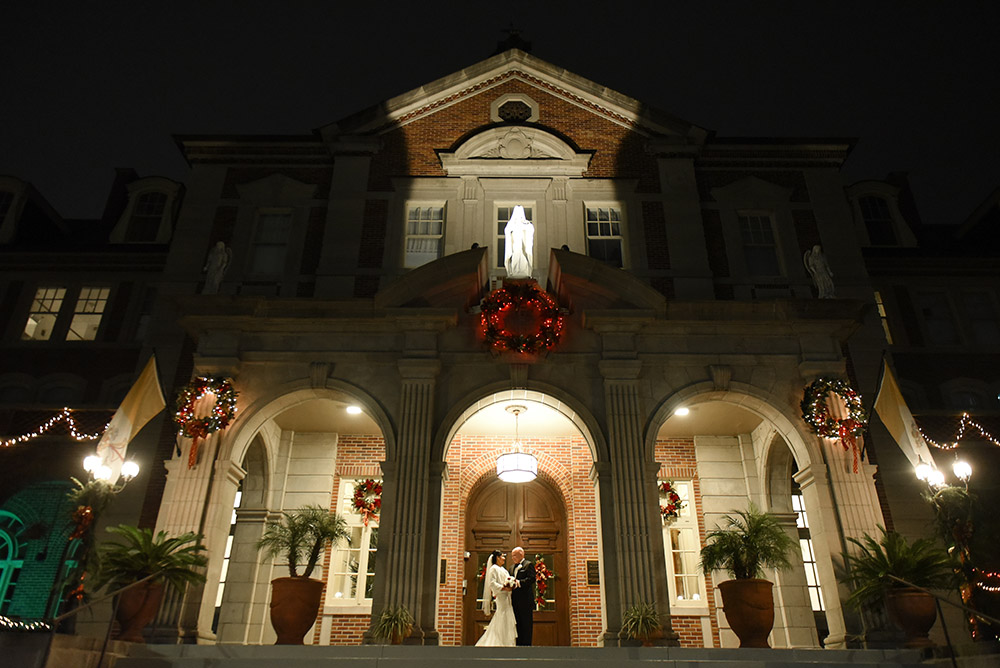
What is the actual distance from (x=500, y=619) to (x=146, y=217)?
14761 mm

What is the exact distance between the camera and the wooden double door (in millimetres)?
14797

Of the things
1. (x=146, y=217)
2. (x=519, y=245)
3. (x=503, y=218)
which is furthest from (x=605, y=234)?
(x=146, y=217)

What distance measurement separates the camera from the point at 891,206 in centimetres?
1923

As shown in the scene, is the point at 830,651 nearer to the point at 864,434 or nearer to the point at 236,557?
the point at 864,434

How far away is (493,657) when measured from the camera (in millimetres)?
9086

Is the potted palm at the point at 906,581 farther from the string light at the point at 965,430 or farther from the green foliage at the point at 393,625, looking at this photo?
the green foliage at the point at 393,625

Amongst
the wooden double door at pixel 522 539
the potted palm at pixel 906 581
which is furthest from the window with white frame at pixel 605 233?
the potted palm at pixel 906 581

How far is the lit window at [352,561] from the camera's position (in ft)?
47.3

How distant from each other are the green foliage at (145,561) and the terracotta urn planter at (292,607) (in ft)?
3.82

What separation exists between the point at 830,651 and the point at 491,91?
13.3 metres

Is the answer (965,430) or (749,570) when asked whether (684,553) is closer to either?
(749,570)

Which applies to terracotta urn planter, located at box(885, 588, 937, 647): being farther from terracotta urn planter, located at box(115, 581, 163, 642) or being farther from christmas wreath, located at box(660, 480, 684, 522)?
terracotta urn planter, located at box(115, 581, 163, 642)

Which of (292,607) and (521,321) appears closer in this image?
(292,607)

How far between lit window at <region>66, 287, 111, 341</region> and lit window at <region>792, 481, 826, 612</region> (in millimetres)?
16707
